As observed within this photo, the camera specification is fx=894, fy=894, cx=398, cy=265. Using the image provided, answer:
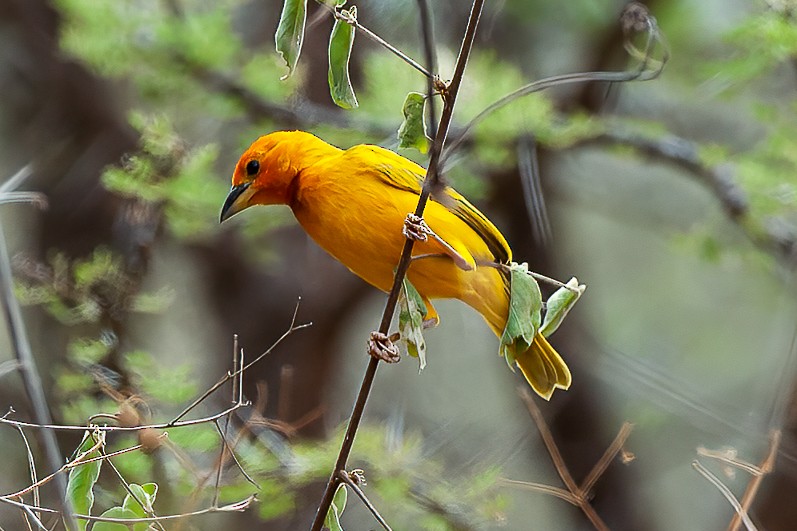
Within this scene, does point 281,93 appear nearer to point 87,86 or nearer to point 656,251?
point 87,86

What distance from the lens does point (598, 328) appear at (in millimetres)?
5035

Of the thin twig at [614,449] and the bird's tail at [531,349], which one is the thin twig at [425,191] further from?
the thin twig at [614,449]

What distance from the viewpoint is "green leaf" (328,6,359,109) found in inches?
50.5

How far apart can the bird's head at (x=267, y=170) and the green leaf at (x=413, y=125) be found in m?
0.63

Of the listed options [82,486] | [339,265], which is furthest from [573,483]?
[339,265]

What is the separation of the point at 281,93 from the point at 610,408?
2.39m

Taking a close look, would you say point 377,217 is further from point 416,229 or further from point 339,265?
point 339,265

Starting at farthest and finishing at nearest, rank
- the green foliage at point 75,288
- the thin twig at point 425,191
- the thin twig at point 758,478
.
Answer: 1. the green foliage at point 75,288
2. the thin twig at point 758,478
3. the thin twig at point 425,191

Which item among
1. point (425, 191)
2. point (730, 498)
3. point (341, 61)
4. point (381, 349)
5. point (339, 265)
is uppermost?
point (341, 61)

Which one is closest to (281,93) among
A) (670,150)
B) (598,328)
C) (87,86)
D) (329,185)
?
(87,86)

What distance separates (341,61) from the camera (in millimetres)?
1292

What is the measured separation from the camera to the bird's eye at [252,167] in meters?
1.89

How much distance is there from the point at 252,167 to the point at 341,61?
0.64 metres

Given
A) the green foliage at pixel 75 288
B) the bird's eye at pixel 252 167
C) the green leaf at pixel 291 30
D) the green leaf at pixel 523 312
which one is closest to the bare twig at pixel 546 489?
the green leaf at pixel 523 312
